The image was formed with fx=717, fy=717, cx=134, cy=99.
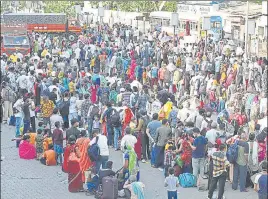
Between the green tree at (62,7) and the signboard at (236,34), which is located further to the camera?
the green tree at (62,7)

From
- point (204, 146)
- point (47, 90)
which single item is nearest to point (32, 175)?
point (204, 146)

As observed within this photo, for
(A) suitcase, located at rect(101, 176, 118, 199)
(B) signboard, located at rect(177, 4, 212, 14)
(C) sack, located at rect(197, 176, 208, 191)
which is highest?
(B) signboard, located at rect(177, 4, 212, 14)

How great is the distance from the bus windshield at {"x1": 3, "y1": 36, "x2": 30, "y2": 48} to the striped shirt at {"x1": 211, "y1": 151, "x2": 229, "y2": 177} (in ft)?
80.7

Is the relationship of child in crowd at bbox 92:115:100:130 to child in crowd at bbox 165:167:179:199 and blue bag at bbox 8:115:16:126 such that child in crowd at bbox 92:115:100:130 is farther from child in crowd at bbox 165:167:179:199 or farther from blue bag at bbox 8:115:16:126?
child in crowd at bbox 165:167:179:199

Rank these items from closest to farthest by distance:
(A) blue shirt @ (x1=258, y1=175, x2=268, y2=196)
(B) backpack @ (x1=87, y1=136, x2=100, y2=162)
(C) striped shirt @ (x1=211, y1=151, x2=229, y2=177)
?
(A) blue shirt @ (x1=258, y1=175, x2=268, y2=196), (C) striped shirt @ (x1=211, y1=151, x2=229, y2=177), (B) backpack @ (x1=87, y1=136, x2=100, y2=162)

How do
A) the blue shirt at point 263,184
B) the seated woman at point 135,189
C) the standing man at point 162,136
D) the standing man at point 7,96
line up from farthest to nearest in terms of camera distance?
1. the standing man at point 7,96
2. the standing man at point 162,136
3. the seated woman at point 135,189
4. the blue shirt at point 263,184

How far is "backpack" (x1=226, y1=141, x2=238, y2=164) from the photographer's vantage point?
1428 centimetres

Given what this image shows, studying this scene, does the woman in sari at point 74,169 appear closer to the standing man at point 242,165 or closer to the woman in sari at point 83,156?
the woman in sari at point 83,156

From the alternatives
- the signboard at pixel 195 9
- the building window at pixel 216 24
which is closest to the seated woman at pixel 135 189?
the building window at pixel 216 24

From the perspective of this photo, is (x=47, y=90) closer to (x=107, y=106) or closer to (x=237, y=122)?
(x=107, y=106)

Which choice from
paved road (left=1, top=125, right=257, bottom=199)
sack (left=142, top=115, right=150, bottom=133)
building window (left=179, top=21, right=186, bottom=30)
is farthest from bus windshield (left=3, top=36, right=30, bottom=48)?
sack (left=142, top=115, right=150, bottom=133)

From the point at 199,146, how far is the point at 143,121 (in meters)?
2.36

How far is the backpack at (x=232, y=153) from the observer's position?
14.3 metres

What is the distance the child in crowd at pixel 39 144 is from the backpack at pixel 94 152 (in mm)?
2699
